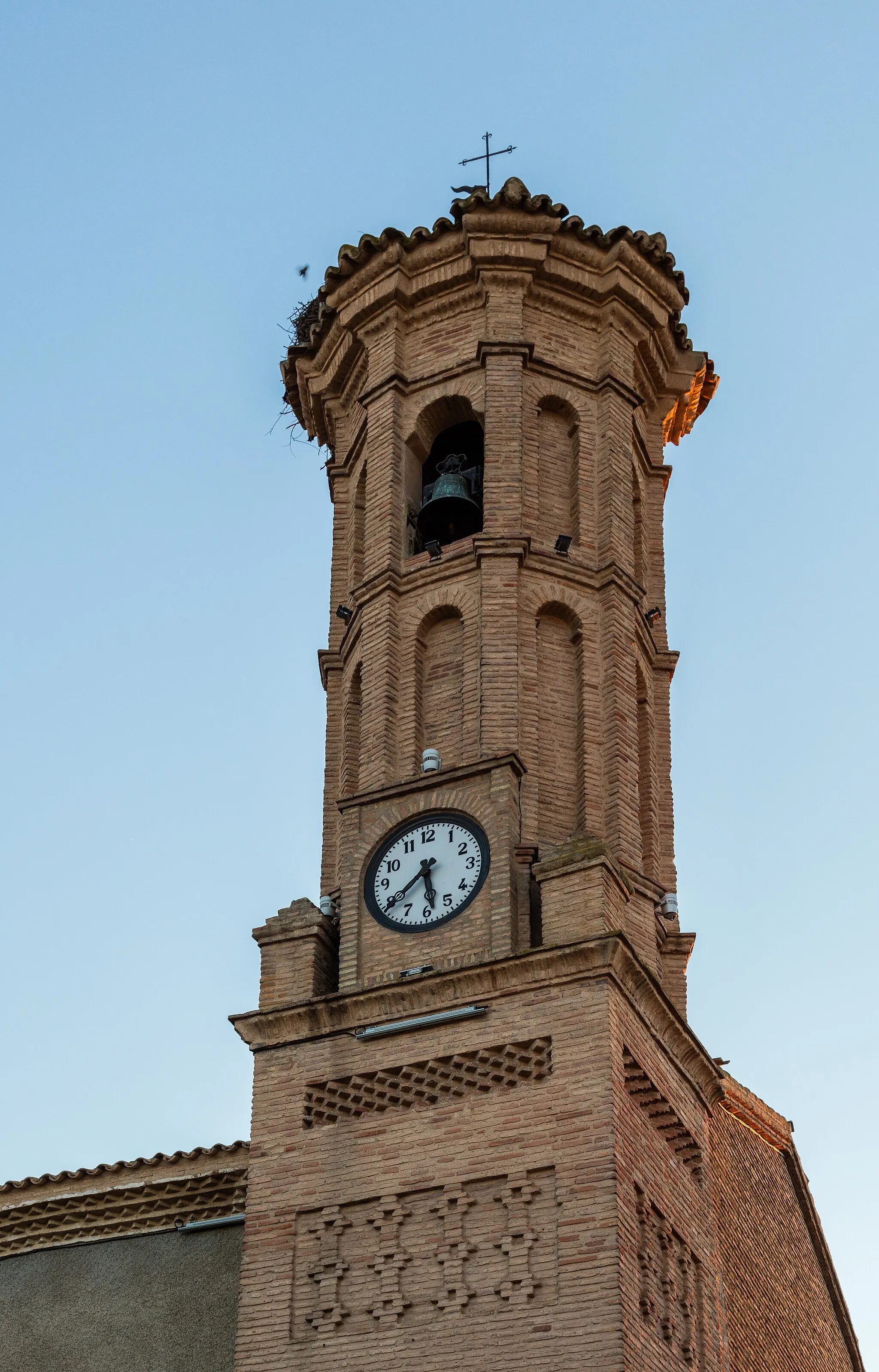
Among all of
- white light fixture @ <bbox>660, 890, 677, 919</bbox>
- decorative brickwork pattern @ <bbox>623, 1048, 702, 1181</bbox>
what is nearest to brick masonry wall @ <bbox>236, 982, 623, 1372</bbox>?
decorative brickwork pattern @ <bbox>623, 1048, 702, 1181</bbox>

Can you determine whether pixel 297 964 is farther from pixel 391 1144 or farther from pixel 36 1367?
pixel 36 1367

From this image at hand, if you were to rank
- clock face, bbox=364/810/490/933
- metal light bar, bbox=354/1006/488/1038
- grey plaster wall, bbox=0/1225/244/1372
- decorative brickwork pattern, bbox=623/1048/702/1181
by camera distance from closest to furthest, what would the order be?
decorative brickwork pattern, bbox=623/1048/702/1181
metal light bar, bbox=354/1006/488/1038
grey plaster wall, bbox=0/1225/244/1372
clock face, bbox=364/810/490/933

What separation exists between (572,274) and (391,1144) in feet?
29.6

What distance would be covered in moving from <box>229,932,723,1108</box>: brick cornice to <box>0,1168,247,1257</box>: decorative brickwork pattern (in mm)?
1321

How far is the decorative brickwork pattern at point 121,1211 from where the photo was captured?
17.3m

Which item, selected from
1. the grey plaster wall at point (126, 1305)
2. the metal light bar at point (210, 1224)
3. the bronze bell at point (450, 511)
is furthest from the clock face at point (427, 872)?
the bronze bell at point (450, 511)

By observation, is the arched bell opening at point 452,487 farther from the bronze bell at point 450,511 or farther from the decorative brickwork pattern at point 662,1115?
the decorative brickwork pattern at point 662,1115

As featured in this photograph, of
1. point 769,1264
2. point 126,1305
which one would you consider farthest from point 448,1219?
point 769,1264

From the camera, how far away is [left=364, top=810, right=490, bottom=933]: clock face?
55.2ft

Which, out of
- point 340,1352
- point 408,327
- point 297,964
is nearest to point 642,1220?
point 340,1352

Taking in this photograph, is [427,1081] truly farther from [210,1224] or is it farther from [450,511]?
[450,511]

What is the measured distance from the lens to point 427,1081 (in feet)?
52.0

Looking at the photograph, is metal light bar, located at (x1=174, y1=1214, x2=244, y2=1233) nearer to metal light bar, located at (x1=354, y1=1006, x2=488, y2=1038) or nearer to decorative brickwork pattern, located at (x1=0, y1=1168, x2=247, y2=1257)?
decorative brickwork pattern, located at (x1=0, y1=1168, x2=247, y2=1257)

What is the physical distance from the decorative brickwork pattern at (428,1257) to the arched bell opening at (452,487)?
6457 millimetres
